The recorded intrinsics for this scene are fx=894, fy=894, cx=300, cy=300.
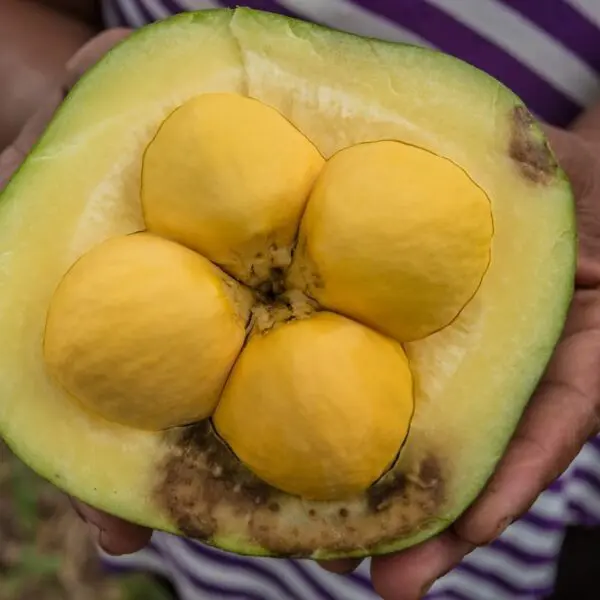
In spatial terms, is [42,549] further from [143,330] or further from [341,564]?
[143,330]

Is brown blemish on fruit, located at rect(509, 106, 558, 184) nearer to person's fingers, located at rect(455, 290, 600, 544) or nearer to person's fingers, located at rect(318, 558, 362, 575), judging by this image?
person's fingers, located at rect(455, 290, 600, 544)

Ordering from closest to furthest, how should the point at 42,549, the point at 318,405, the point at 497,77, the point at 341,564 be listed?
the point at 318,405 → the point at 341,564 → the point at 497,77 → the point at 42,549

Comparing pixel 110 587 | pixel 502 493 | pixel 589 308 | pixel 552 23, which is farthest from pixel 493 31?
pixel 110 587

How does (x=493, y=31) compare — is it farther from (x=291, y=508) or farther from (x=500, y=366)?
(x=291, y=508)

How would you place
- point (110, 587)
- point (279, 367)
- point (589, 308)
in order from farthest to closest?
point (110, 587), point (589, 308), point (279, 367)

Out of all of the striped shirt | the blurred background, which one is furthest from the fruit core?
the blurred background

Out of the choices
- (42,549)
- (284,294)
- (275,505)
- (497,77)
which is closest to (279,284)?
(284,294)

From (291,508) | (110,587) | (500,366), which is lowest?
(110,587)
